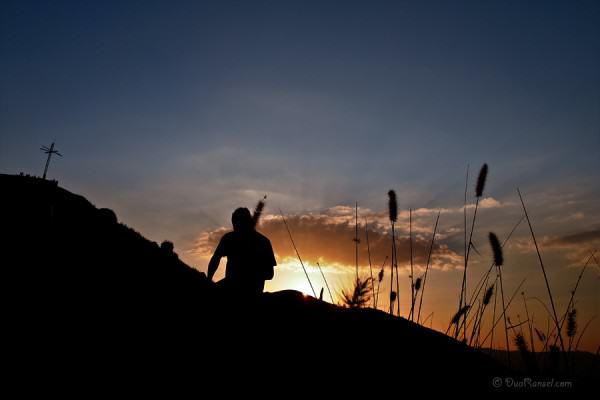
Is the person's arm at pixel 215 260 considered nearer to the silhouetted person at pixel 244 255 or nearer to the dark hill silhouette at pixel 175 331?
the silhouetted person at pixel 244 255

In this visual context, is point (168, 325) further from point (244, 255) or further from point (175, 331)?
point (244, 255)

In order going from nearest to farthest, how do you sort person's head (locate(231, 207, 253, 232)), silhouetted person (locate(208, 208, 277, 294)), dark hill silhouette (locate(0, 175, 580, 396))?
dark hill silhouette (locate(0, 175, 580, 396)), silhouetted person (locate(208, 208, 277, 294)), person's head (locate(231, 207, 253, 232))

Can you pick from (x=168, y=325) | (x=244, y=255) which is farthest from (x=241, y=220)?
(x=168, y=325)

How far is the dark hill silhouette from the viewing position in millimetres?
1887

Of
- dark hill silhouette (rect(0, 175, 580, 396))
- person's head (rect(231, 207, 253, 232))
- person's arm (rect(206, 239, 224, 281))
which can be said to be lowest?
dark hill silhouette (rect(0, 175, 580, 396))

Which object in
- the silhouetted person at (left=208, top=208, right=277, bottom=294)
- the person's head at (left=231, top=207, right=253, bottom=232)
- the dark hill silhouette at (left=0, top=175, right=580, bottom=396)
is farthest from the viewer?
the person's head at (left=231, top=207, right=253, bottom=232)

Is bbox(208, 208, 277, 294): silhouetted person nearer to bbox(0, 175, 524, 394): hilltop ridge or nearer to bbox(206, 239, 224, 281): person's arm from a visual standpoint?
bbox(206, 239, 224, 281): person's arm

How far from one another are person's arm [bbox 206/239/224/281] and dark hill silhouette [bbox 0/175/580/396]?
201 cm

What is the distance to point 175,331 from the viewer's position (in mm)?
2252

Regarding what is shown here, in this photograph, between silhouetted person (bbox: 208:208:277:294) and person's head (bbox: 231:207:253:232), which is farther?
person's head (bbox: 231:207:253:232)

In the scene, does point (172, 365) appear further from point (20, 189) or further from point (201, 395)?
point (20, 189)

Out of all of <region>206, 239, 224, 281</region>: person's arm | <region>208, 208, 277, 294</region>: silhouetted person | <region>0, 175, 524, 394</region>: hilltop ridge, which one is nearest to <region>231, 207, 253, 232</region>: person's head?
<region>208, 208, 277, 294</region>: silhouetted person

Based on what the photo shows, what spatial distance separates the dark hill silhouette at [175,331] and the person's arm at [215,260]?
2.01m

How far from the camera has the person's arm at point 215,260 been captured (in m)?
5.76
